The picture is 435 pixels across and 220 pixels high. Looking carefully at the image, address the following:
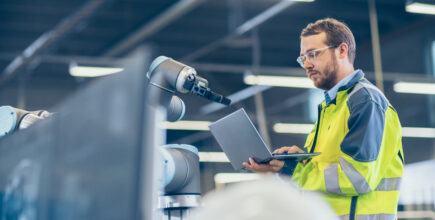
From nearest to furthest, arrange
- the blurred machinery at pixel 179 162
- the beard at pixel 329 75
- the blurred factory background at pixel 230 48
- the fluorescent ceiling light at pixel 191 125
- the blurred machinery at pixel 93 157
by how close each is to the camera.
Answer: the blurred machinery at pixel 93 157 < the blurred machinery at pixel 179 162 < the beard at pixel 329 75 < the blurred factory background at pixel 230 48 < the fluorescent ceiling light at pixel 191 125

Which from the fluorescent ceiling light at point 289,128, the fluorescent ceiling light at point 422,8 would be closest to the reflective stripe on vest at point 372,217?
the fluorescent ceiling light at point 422,8

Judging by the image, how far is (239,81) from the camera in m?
8.82

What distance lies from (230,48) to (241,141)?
20.5ft

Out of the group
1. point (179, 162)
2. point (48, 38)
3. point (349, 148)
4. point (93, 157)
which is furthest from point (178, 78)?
point (48, 38)

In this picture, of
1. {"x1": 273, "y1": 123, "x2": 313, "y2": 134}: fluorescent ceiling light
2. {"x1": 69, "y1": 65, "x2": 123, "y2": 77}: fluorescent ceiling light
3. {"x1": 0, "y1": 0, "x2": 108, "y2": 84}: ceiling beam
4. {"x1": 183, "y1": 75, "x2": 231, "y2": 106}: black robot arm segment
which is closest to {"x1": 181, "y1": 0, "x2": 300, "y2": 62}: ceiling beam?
{"x1": 69, "y1": 65, "x2": 123, "y2": 77}: fluorescent ceiling light

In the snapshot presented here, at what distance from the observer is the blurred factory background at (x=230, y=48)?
17.9 ft

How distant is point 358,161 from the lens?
150cm

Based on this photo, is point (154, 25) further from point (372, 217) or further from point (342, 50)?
point (372, 217)

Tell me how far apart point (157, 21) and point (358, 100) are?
5.77 m

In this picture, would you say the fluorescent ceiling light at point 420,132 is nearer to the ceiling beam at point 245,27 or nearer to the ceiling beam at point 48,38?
the ceiling beam at point 245,27

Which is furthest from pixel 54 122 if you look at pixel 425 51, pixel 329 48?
pixel 425 51

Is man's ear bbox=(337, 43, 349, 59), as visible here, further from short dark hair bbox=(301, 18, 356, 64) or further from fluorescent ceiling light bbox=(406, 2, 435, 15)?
fluorescent ceiling light bbox=(406, 2, 435, 15)

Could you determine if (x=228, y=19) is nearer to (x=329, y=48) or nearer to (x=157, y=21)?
(x=157, y=21)

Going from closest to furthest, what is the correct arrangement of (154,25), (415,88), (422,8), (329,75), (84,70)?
1. (329,75)
2. (422,8)
3. (415,88)
4. (154,25)
5. (84,70)
